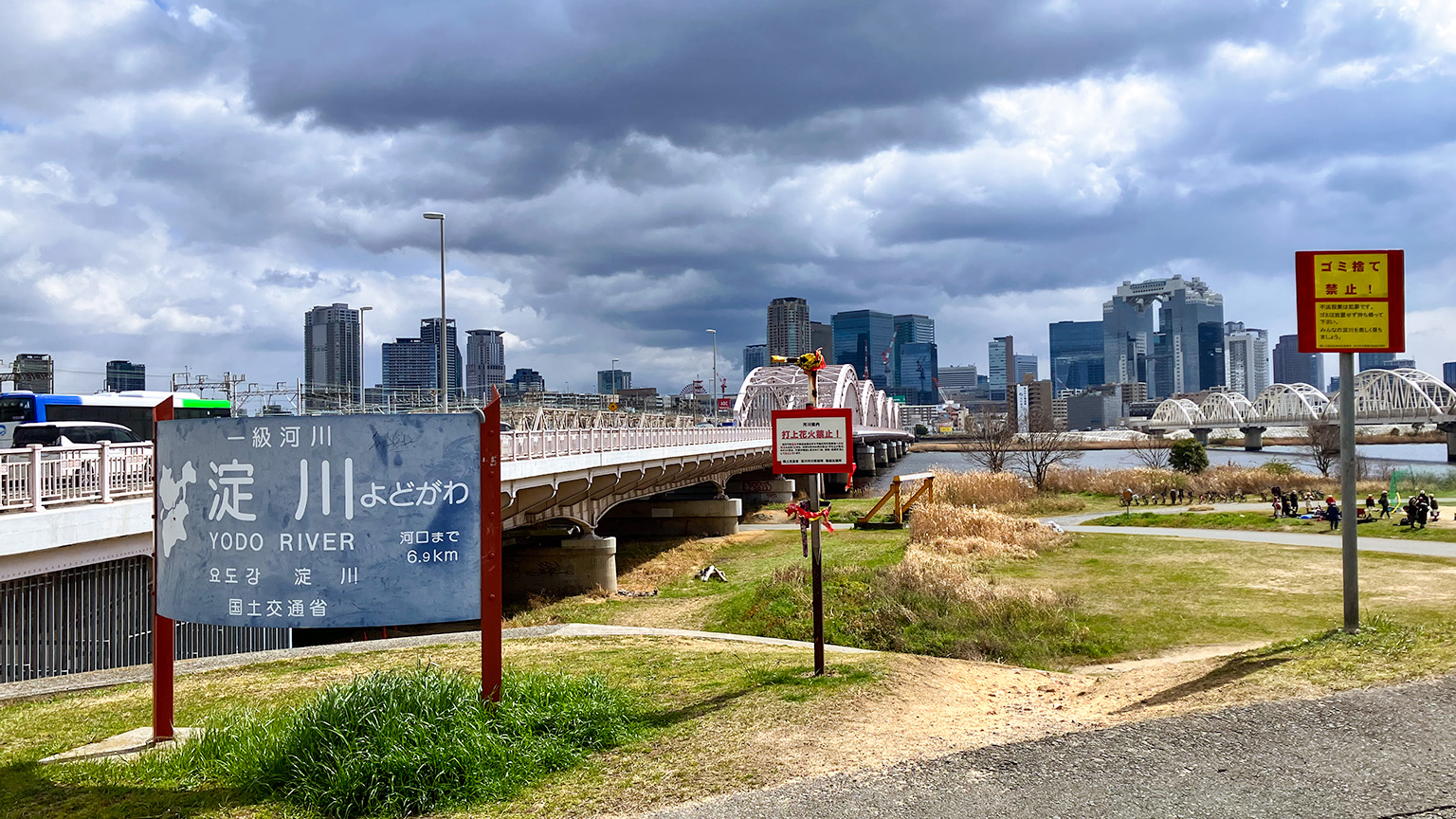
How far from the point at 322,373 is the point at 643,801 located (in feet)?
304

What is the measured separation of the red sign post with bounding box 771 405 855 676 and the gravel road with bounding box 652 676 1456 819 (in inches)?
116

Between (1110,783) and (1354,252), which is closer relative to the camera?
(1110,783)

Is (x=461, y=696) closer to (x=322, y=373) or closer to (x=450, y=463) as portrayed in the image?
(x=450, y=463)

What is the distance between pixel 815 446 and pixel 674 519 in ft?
113

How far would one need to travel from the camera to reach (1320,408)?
566 feet

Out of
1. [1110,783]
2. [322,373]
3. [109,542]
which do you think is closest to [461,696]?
[1110,783]

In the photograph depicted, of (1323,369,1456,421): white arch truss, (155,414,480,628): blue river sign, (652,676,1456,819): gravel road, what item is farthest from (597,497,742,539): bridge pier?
(1323,369,1456,421): white arch truss

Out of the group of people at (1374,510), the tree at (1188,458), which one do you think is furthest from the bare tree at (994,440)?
the group of people at (1374,510)

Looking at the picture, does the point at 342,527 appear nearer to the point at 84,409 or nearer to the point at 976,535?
the point at 976,535

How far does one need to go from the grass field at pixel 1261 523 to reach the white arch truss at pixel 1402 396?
109 metres

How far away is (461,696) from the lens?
22.7 ft

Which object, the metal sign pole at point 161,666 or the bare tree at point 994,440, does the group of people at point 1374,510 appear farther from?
the metal sign pole at point 161,666

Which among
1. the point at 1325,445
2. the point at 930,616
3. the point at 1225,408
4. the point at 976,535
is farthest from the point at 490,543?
the point at 1225,408

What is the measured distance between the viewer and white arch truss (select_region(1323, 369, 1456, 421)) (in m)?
122
